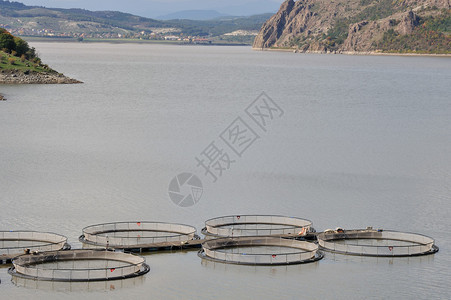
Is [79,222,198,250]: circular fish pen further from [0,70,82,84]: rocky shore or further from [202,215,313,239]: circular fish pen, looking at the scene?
[0,70,82,84]: rocky shore

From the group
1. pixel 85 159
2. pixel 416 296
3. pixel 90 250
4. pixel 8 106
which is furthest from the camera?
pixel 8 106

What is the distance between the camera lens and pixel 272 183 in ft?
186

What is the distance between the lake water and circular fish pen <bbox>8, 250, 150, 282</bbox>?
0.59m

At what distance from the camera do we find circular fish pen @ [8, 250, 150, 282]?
35625 millimetres

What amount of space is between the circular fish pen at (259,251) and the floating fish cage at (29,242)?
23.0 feet

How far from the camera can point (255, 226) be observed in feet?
150

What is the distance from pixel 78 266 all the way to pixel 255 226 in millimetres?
11738

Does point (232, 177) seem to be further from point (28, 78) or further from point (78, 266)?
point (28, 78)

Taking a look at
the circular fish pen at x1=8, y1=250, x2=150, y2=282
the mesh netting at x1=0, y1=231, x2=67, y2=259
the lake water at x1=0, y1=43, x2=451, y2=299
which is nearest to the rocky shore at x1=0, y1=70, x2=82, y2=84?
the lake water at x1=0, y1=43, x2=451, y2=299

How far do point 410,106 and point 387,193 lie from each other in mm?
65619

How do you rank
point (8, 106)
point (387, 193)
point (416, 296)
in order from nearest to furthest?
point (416, 296), point (387, 193), point (8, 106)

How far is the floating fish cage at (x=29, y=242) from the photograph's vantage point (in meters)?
38.9

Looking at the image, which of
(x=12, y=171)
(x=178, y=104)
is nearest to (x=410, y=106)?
(x=178, y=104)

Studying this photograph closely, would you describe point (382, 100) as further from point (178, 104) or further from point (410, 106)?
point (178, 104)
